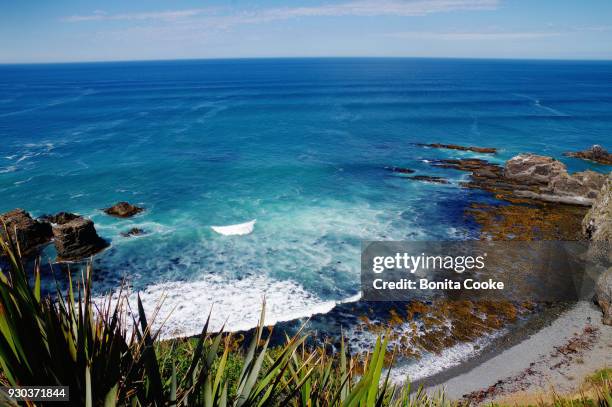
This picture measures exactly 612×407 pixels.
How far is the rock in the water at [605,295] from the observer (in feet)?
77.8

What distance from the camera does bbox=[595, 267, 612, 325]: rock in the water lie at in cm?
2370

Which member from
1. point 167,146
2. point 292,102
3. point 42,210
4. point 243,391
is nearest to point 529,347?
point 243,391

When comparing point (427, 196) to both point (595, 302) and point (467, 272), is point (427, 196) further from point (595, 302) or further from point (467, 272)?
point (595, 302)

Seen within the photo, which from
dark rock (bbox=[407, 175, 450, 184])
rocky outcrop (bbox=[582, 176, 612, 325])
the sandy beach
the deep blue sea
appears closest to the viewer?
the sandy beach

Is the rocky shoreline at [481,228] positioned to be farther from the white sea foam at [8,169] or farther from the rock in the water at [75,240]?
the white sea foam at [8,169]

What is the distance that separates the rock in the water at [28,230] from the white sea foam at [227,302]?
11.2m

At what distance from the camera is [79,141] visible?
6562 centimetres

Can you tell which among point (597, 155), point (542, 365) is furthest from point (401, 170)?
point (542, 365)

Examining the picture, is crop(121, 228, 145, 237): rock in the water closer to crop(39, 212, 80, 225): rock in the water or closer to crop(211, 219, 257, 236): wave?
crop(39, 212, 80, 225): rock in the water

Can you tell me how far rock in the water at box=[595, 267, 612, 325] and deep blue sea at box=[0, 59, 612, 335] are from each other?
432 inches

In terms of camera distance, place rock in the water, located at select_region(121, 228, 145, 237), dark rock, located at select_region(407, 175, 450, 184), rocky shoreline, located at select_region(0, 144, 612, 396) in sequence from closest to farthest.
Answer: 1. rocky shoreline, located at select_region(0, 144, 612, 396)
2. rock in the water, located at select_region(121, 228, 145, 237)
3. dark rock, located at select_region(407, 175, 450, 184)

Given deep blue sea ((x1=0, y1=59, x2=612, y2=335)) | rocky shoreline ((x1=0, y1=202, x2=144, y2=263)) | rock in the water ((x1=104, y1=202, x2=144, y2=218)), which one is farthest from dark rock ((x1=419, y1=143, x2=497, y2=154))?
rocky shoreline ((x1=0, y1=202, x2=144, y2=263))

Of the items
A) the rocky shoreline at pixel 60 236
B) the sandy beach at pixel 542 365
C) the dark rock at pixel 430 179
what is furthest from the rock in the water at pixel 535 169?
the rocky shoreline at pixel 60 236

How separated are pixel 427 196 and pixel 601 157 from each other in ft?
102
